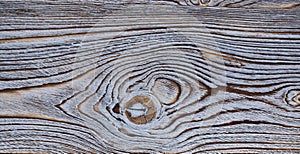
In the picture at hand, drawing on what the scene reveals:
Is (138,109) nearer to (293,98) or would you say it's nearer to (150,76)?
(150,76)

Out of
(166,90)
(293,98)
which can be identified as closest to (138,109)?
(166,90)

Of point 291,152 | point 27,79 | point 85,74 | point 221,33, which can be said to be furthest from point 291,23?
point 27,79

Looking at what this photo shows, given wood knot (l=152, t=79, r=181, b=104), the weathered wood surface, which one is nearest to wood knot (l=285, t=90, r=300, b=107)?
the weathered wood surface

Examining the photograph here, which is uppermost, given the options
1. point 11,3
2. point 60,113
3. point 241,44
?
point 11,3

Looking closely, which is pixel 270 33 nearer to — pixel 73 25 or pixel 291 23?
pixel 291 23
